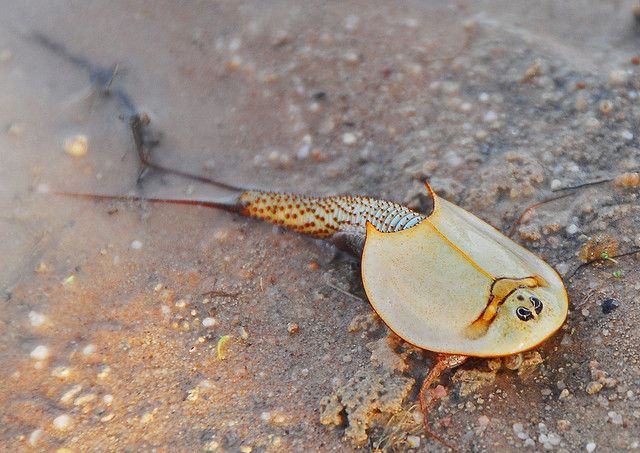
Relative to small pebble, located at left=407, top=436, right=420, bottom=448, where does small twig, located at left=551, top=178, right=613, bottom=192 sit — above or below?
above

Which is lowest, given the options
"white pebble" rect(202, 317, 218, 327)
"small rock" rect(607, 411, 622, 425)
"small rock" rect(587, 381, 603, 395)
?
"small rock" rect(607, 411, 622, 425)

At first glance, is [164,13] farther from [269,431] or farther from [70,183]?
[269,431]

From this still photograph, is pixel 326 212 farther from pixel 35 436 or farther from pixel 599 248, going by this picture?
pixel 35 436

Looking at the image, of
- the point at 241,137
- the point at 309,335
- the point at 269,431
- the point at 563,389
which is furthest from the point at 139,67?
the point at 563,389

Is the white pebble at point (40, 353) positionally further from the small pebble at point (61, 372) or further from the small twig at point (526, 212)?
the small twig at point (526, 212)

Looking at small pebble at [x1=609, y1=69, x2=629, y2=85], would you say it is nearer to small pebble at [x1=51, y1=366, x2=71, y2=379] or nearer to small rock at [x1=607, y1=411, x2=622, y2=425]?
small rock at [x1=607, y1=411, x2=622, y2=425]

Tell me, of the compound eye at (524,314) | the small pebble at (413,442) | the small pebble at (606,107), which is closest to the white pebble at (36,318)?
the small pebble at (413,442)

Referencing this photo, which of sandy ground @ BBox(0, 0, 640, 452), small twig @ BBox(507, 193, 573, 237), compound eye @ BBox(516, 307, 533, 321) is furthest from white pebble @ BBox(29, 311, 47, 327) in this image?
small twig @ BBox(507, 193, 573, 237)
